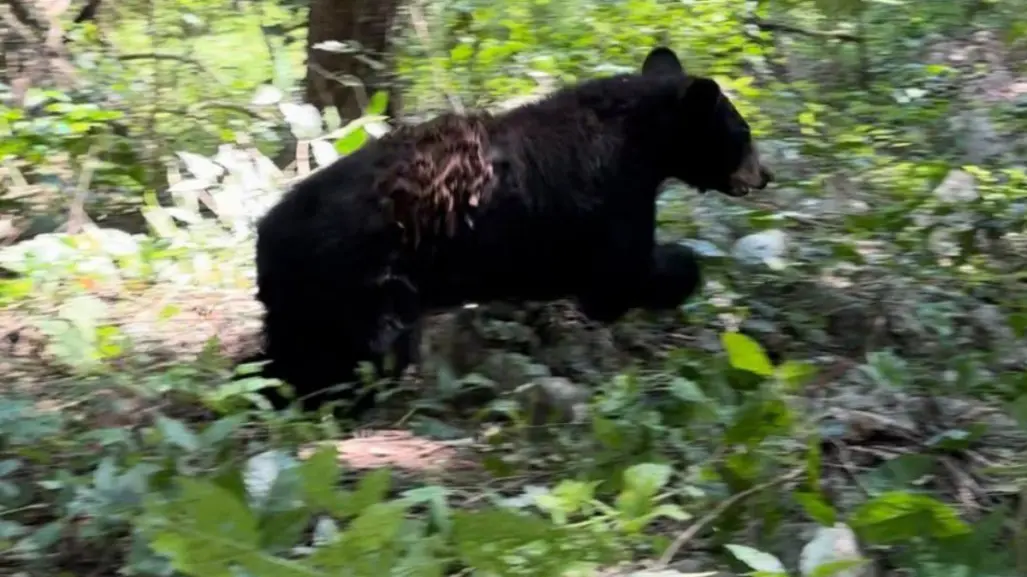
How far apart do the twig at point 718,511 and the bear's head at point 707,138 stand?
6.88 feet

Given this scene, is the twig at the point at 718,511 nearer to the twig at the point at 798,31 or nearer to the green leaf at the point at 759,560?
the green leaf at the point at 759,560

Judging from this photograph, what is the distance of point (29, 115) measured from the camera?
253 inches

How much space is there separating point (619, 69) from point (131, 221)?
108 inches

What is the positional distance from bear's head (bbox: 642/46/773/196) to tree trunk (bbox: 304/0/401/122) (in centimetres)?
167

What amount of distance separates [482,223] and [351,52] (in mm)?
2244

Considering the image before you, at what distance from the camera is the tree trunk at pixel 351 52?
6020 millimetres

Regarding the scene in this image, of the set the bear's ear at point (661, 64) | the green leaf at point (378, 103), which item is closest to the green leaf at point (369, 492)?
the bear's ear at point (661, 64)

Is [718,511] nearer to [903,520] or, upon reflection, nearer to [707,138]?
[903,520]

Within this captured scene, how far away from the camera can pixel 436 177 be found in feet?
13.4

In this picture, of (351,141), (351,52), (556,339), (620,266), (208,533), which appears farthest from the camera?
(351,52)

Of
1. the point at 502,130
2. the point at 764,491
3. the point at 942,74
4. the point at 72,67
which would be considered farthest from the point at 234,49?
the point at 764,491

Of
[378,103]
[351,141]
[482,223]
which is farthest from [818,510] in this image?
[378,103]

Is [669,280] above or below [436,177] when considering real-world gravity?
below

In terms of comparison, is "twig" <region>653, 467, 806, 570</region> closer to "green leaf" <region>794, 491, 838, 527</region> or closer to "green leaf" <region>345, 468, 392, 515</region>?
"green leaf" <region>794, 491, 838, 527</region>
